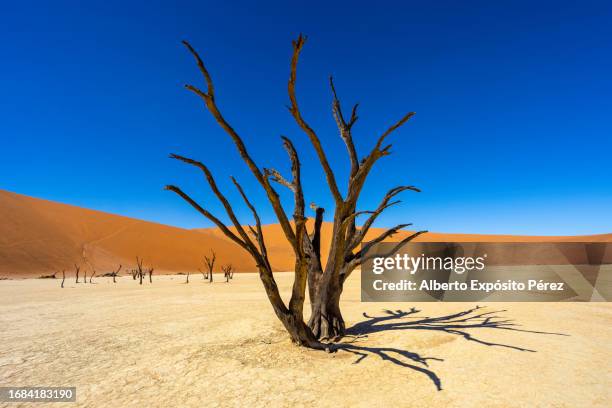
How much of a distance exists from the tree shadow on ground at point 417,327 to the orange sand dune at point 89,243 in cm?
2910

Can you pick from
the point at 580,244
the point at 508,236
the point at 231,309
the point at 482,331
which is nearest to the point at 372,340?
the point at 482,331

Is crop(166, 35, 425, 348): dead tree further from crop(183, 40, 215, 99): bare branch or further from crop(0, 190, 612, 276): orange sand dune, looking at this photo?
crop(0, 190, 612, 276): orange sand dune

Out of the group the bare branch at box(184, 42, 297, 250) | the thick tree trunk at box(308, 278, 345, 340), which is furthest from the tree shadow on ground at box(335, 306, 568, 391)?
the bare branch at box(184, 42, 297, 250)

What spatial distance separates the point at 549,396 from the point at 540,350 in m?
1.63

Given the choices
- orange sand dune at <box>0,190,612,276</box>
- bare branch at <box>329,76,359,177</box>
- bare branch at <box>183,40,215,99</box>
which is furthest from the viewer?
orange sand dune at <box>0,190,612,276</box>

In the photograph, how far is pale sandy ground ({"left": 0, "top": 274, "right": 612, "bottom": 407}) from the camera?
143 inches

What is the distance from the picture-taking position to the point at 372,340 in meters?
5.55

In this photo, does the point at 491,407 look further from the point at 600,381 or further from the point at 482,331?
the point at 482,331

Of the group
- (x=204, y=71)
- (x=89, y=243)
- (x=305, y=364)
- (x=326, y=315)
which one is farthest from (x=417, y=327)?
(x=89, y=243)

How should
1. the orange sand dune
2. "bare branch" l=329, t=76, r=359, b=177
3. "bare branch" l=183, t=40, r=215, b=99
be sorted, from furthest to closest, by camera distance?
1. the orange sand dune
2. "bare branch" l=329, t=76, r=359, b=177
3. "bare branch" l=183, t=40, r=215, b=99

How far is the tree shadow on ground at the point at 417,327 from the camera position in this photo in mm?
4562

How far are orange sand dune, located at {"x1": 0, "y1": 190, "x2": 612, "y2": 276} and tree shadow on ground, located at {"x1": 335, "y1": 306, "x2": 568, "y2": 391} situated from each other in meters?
29.1

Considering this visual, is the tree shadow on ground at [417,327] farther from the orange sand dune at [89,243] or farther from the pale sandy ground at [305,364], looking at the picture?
the orange sand dune at [89,243]

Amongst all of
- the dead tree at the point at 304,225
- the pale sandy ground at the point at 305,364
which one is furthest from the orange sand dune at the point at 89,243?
the dead tree at the point at 304,225
